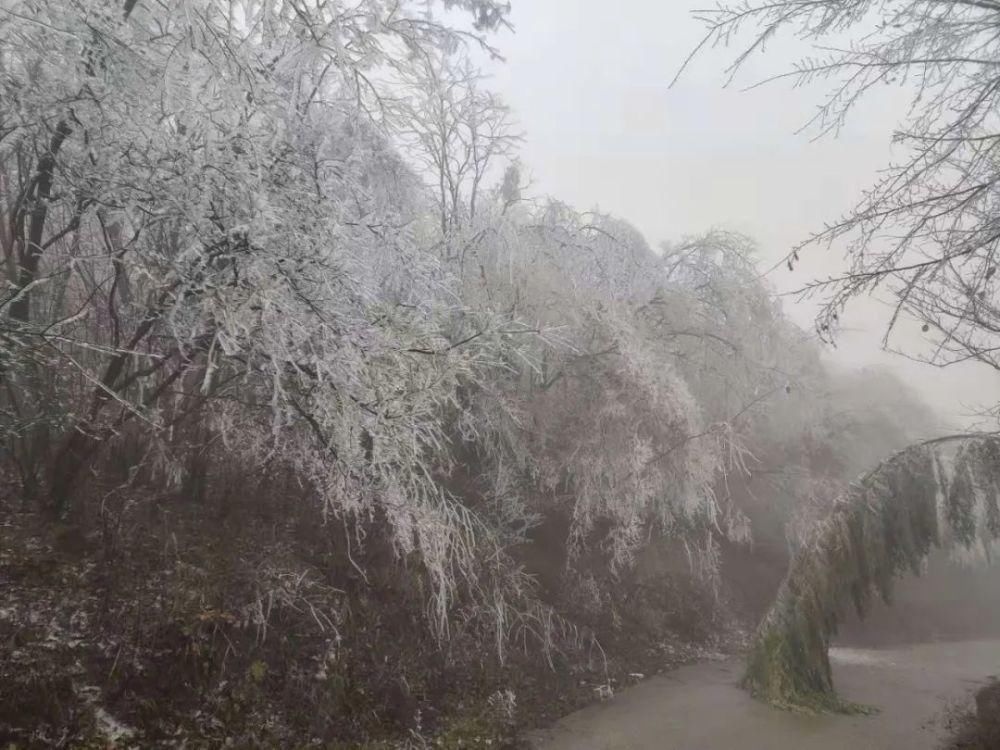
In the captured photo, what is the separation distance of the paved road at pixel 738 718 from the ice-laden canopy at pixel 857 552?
1.47 ft

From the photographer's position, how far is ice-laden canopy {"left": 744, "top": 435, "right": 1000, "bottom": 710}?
25.8ft

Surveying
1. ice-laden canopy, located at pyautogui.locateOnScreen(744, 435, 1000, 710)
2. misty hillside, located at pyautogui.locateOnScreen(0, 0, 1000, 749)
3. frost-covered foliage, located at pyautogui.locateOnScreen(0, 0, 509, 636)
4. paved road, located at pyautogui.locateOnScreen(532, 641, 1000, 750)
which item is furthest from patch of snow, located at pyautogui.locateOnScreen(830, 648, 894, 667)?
frost-covered foliage, located at pyautogui.locateOnScreen(0, 0, 509, 636)

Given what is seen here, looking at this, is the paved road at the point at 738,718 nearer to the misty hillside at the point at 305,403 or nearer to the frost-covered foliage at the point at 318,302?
the misty hillside at the point at 305,403

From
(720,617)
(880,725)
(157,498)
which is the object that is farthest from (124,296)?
(720,617)

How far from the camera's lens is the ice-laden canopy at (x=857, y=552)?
25.8 feet

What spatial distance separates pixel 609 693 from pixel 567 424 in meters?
3.57

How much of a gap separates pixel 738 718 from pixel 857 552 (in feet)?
8.14

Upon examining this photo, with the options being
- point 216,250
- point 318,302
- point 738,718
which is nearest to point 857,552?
point 738,718

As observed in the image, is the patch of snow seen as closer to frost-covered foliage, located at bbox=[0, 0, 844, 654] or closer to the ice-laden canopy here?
frost-covered foliage, located at bbox=[0, 0, 844, 654]

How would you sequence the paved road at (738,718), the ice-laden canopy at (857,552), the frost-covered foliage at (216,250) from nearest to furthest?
the frost-covered foliage at (216,250), the paved road at (738,718), the ice-laden canopy at (857,552)

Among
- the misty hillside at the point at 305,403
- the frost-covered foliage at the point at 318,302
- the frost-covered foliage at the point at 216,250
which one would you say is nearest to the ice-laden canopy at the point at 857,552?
the misty hillside at the point at 305,403

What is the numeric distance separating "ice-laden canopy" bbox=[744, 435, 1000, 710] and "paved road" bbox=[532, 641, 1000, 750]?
A: 1.47ft

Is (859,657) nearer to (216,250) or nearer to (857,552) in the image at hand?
(857,552)

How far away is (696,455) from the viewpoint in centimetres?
935
